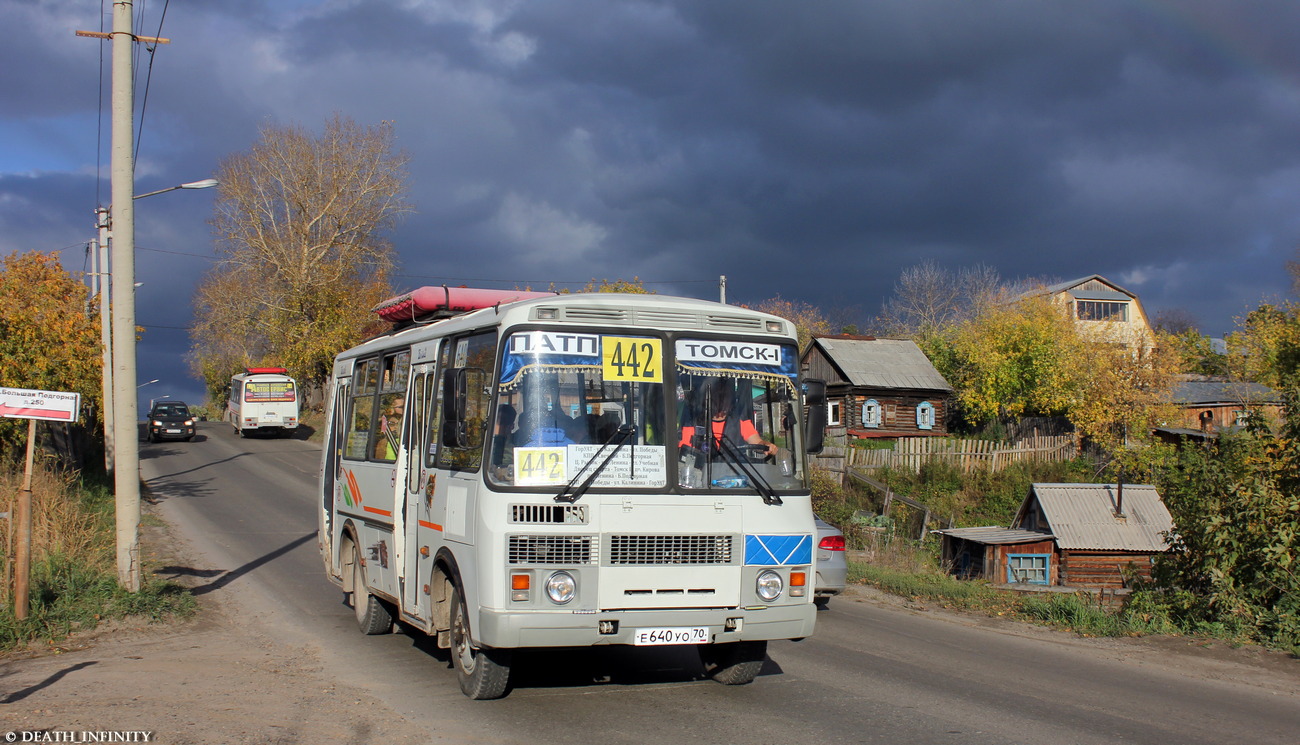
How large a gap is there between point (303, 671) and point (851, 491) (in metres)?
30.1

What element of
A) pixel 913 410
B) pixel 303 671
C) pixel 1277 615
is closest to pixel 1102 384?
pixel 913 410

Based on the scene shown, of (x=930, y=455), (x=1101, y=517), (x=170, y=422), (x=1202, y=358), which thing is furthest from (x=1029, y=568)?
(x=1202, y=358)

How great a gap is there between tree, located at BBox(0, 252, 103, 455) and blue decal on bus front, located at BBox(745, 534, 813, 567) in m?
16.4

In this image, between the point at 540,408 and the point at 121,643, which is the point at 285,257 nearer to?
the point at 121,643

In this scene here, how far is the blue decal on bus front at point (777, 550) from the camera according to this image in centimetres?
693

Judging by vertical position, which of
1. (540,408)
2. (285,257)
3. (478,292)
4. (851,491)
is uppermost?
(285,257)

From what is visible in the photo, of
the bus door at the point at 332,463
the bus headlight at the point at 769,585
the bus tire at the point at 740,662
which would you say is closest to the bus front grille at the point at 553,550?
the bus headlight at the point at 769,585

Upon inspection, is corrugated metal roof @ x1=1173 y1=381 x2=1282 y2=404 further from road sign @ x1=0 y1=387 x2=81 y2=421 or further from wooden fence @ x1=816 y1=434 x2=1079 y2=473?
road sign @ x1=0 y1=387 x2=81 y2=421

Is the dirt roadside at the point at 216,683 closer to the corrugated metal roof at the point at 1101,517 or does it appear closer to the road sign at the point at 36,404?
the road sign at the point at 36,404

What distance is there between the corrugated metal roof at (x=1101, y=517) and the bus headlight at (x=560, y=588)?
26.5 meters

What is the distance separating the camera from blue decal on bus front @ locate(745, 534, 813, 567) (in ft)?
22.7

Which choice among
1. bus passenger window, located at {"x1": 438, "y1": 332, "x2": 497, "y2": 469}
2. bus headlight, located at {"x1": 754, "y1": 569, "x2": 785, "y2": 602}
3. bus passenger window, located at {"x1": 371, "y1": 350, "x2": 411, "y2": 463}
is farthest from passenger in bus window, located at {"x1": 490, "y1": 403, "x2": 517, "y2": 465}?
bus passenger window, located at {"x1": 371, "y1": 350, "x2": 411, "y2": 463}

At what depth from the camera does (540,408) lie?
268 inches

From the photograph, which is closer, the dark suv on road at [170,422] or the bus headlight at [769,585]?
the bus headlight at [769,585]
